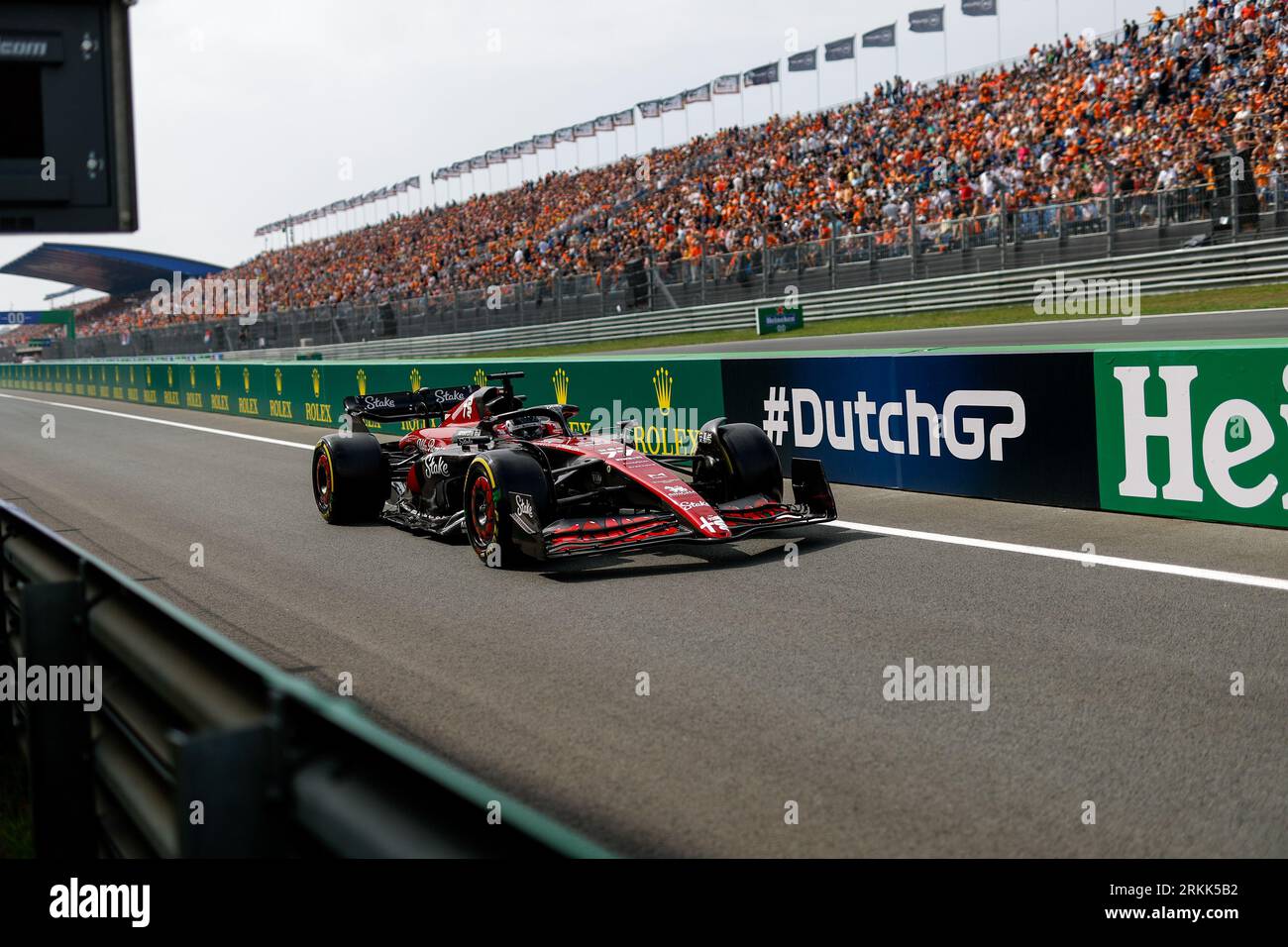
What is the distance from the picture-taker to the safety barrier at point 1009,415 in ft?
27.1

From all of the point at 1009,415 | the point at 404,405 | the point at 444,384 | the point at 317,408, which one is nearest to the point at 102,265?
the point at 317,408

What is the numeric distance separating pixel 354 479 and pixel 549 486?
114 inches

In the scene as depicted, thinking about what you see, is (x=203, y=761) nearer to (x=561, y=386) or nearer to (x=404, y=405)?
(x=404, y=405)

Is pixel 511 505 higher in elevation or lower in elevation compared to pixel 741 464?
lower

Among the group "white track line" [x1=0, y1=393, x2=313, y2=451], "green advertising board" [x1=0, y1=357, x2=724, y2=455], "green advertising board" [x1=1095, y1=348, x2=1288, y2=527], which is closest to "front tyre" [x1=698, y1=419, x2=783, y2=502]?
"green advertising board" [x1=1095, y1=348, x2=1288, y2=527]

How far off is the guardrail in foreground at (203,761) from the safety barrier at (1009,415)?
6.80 m

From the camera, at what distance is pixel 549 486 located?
8.38 m

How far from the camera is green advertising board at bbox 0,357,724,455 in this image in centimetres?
1362

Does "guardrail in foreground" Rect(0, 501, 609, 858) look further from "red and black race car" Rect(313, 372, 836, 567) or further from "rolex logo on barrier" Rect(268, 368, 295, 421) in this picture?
"rolex logo on barrier" Rect(268, 368, 295, 421)

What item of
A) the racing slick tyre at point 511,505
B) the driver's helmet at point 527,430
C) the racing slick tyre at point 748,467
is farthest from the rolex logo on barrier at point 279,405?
the racing slick tyre at point 748,467
